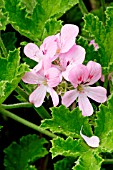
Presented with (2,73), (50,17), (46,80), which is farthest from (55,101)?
(50,17)

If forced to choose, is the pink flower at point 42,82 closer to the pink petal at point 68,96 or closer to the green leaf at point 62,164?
the pink petal at point 68,96

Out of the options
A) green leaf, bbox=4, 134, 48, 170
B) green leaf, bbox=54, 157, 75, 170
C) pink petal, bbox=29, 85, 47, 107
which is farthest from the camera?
green leaf, bbox=4, 134, 48, 170

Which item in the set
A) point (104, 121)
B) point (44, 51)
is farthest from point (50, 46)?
point (104, 121)

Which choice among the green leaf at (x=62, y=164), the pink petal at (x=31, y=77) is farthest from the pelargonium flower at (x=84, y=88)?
the green leaf at (x=62, y=164)

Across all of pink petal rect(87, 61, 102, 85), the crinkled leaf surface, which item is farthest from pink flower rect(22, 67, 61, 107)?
the crinkled leaf surface

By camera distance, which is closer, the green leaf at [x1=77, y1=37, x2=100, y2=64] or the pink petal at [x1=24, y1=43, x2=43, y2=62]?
the pink petal at [x1=24, y1=43, x2=43, y2=62]

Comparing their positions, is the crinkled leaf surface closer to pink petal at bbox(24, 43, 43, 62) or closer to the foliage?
the foliage
